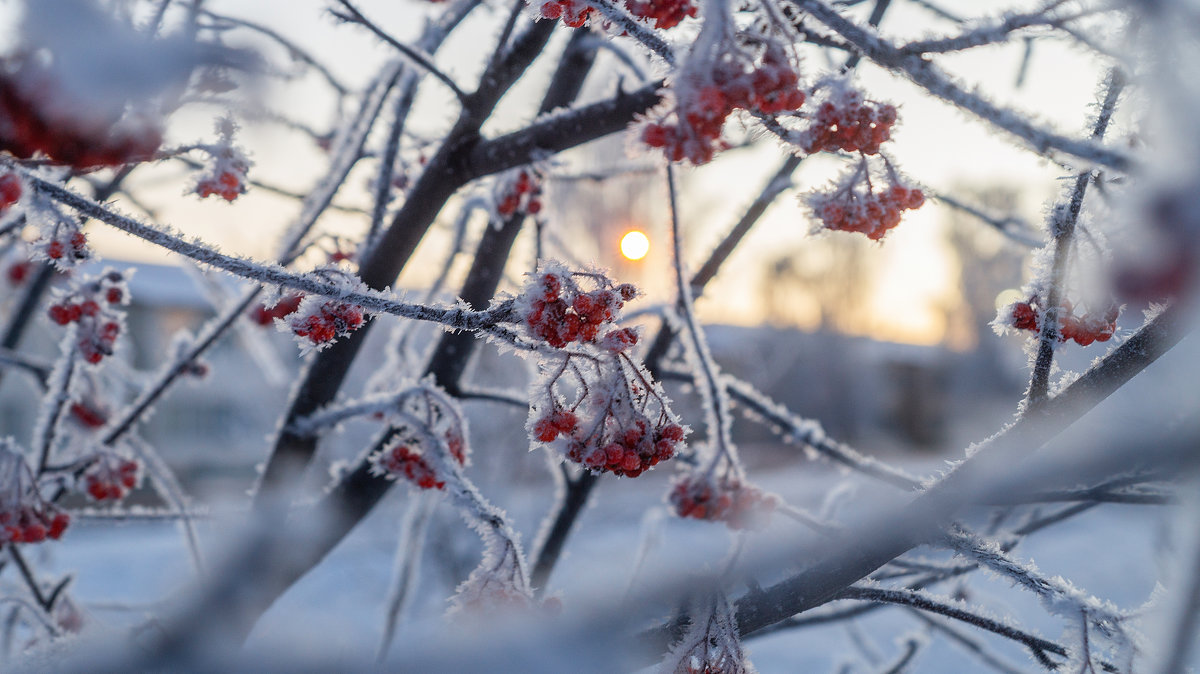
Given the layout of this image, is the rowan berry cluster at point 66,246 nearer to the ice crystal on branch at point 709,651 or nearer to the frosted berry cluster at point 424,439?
the frosted berry cluster at point 424,439

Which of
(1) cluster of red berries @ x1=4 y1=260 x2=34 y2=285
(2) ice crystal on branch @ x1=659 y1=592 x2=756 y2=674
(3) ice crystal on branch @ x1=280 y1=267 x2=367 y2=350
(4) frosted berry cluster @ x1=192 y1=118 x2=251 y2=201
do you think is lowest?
(2) ice crystal on branch @ x1=659 y1=592 x2=756 y2=674

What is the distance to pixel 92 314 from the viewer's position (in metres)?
1.57

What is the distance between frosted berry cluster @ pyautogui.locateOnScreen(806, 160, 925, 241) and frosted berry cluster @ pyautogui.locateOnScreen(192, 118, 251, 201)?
949mm

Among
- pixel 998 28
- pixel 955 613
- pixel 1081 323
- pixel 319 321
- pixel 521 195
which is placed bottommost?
pixel 955 613

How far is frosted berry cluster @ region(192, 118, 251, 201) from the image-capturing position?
3.76 feet

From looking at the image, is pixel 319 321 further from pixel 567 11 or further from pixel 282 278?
pixel 567 11

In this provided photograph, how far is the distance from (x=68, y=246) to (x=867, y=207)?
3.58ft

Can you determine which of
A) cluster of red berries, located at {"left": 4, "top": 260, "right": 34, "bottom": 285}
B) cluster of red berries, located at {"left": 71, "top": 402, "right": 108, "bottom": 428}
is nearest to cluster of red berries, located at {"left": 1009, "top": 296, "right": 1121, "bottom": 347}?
cluster of red berries, located at {"left": 71, "top": 402, "right": 108, "bottom": 428}

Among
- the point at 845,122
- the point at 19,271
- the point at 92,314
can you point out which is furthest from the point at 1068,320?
the point at 19,271

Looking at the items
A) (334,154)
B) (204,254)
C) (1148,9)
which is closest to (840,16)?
(1148,9)

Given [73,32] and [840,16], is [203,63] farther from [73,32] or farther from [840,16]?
[840,16]

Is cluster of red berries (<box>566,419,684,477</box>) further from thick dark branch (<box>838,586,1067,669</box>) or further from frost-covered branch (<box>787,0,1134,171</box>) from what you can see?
frost-covered branch (<box>787,0,1134,171</box>)

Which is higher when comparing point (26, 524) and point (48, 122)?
point (48, 122)

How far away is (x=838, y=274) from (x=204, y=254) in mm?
23586
